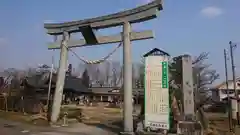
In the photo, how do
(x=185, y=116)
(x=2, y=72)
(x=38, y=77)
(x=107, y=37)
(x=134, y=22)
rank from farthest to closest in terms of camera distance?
(x=2, y=72) < (x=38, y=77) < (x=107, y=37) < (x=134, y=22) < (x=185, y=116)

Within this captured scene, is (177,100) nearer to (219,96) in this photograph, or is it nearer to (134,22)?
(134,22)

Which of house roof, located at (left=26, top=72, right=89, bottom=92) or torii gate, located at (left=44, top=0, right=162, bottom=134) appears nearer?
torii gate, located at (left=44, top=0, right=162, bottom=134)

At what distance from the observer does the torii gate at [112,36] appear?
13172 millimetres

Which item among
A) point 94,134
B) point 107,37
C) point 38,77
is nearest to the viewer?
point 94,134

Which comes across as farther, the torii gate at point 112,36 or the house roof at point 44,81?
the house roof at point 44,81

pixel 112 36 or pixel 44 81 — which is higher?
pixel 112 36

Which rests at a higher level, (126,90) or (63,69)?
(63,69)

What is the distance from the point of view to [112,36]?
48.9ft

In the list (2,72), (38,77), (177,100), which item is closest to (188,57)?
(177,100)

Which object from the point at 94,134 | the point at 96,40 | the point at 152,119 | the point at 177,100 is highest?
the point at 96,40

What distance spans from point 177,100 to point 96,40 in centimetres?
609

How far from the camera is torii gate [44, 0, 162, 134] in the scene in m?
13.2

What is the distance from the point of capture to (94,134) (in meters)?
12.9

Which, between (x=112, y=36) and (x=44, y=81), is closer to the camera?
(x=112, y=36)
